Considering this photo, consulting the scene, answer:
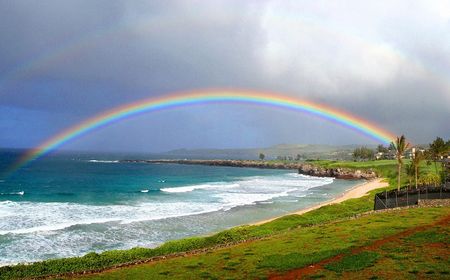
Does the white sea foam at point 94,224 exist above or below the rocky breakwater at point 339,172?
below

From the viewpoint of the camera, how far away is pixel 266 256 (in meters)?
21.4

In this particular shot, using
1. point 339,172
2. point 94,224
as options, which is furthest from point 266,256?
point 339,172

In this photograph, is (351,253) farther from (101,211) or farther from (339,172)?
(339,172)

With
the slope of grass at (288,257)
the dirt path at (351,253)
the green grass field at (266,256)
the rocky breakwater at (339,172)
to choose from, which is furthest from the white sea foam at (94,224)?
the rocky breakwater at (339,172)

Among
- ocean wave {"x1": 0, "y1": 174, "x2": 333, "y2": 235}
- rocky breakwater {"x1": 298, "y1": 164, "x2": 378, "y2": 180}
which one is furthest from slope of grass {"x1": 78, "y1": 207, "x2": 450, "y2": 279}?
rocky breakwater {"x1": 298, "y1": 164, "x2": 378, "y2": 180}

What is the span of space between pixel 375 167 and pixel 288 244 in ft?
396

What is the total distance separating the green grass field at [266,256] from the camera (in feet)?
59.3

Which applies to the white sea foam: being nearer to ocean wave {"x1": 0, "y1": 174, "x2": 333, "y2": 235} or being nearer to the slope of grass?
ocean wave {"x1": 0, "y1": 174, "x2": 333, "y2": 235}

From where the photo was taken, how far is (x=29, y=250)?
3256 cm

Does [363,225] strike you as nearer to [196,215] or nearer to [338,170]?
[196,215]

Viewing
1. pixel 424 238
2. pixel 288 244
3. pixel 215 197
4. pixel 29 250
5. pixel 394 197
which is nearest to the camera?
pixel 424 238

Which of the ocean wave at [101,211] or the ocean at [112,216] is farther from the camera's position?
the ocean wave at [101,211]

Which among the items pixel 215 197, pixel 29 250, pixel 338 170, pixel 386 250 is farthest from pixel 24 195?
pixel 338 170

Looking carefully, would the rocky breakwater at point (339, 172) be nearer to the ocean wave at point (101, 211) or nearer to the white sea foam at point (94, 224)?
the ocean wave at point (101, 211)
